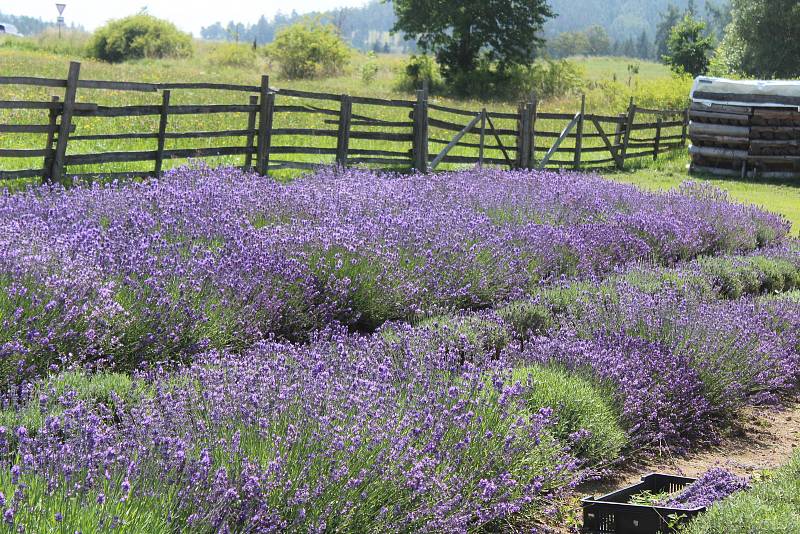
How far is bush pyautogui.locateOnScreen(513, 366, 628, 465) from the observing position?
183 inches

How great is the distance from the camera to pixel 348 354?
4.59 meters

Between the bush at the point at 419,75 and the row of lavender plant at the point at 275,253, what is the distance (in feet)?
103

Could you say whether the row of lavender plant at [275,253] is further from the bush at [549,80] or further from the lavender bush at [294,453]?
the bush at [549,80]

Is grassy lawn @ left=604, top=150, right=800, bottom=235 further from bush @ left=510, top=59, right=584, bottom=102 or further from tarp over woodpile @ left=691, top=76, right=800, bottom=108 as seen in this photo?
bush @ left=510, top=59, right=584, bottom=102

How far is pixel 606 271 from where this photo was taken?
28.9ft

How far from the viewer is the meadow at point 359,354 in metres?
3.21

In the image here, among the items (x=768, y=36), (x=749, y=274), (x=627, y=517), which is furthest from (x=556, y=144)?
(x=768, y=36)

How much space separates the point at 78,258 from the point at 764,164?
17.8m

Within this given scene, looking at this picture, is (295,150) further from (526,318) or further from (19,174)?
(526,318)

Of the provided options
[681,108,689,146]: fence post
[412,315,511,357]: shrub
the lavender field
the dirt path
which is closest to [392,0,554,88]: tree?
[681,108,689,146]: fence post

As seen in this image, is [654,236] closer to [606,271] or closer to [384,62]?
[606,271]

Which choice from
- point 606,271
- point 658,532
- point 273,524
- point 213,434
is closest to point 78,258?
point 213,434

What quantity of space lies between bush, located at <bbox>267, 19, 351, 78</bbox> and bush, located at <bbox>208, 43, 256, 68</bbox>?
6.27ft

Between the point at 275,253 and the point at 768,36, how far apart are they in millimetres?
36018
